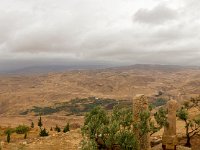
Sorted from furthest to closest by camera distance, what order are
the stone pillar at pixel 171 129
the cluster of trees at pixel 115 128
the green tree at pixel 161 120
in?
the green tree at pixel 161 120 < the stone pillar at pixel 171 129 < the cluster of trees at pixel 115 128

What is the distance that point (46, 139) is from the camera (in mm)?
31062

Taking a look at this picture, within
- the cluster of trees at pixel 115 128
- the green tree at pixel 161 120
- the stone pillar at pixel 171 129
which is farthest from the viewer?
the green tree at pixel 161 120

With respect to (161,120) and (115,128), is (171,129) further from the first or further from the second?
(115,128)

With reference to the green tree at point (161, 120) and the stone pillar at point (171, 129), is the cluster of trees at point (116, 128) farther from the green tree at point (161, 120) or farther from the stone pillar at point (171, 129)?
the stone pillar at point (171, 129)

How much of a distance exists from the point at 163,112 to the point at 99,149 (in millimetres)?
5399

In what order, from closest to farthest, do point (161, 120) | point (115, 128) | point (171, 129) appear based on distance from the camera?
point (115, 128)
point (171, 129)
point (161, 120)

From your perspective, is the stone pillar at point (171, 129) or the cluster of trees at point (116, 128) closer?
the cluster of trees at point (116, 128)

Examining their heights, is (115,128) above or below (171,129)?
above

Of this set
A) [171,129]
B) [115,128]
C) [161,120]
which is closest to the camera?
[115,128]

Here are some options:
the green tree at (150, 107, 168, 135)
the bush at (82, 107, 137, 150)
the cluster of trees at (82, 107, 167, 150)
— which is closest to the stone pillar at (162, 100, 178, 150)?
the green tree at (150, 107, 168, 135)

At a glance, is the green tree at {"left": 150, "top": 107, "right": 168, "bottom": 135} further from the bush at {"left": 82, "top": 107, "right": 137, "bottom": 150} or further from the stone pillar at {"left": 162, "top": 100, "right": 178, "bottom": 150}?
the bush at {"left": 82, "top": 107, "right": 137, "bottom": 150}

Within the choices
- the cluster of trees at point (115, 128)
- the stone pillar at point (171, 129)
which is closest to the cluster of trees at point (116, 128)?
the cluster of trees at point (115, 128)

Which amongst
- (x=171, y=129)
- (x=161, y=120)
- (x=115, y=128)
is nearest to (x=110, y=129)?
(x=115, y=128)

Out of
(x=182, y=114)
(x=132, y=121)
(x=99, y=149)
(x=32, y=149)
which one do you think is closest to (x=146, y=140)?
(x=132, y=121)
